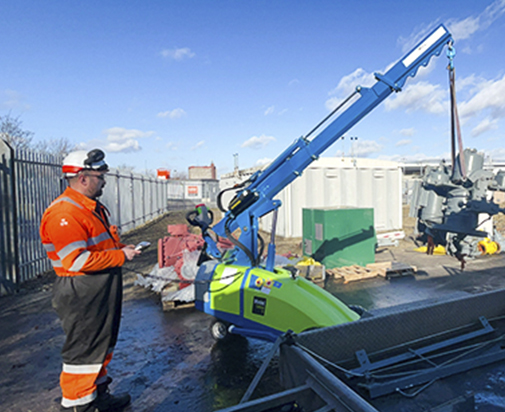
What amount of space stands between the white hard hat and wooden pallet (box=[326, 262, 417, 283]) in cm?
587

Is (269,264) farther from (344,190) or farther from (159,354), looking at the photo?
(344,190)

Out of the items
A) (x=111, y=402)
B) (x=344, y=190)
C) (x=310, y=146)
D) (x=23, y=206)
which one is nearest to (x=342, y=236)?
(x=310, y=146)

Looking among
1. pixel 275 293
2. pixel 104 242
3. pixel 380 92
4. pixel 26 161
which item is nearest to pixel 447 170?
pixel 380 92

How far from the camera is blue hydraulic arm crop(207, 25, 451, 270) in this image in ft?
14.1

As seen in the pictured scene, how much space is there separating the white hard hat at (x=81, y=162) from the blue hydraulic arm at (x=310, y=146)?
188cm

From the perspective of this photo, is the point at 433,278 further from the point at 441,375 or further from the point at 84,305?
the point at 84,305

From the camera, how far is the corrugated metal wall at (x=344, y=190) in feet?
40.5

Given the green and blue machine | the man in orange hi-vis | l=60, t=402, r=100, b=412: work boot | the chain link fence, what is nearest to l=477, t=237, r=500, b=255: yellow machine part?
the green and blue machine

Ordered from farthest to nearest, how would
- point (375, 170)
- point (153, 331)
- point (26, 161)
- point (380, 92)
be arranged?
point (375, 170) → point (26, 161) → point (153, 331) → point (380, 92)

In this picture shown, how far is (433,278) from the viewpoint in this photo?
7387 millimetres

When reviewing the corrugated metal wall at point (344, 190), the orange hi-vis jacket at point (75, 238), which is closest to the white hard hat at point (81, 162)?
the orange hi-vis jacket at point (75, 238)

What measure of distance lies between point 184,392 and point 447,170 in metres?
8.99

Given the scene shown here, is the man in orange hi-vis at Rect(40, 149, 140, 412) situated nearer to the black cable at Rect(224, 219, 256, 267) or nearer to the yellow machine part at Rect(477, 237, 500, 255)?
the black cable at Rect(224, 219, 256, 267)

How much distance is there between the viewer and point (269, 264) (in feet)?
13.1
